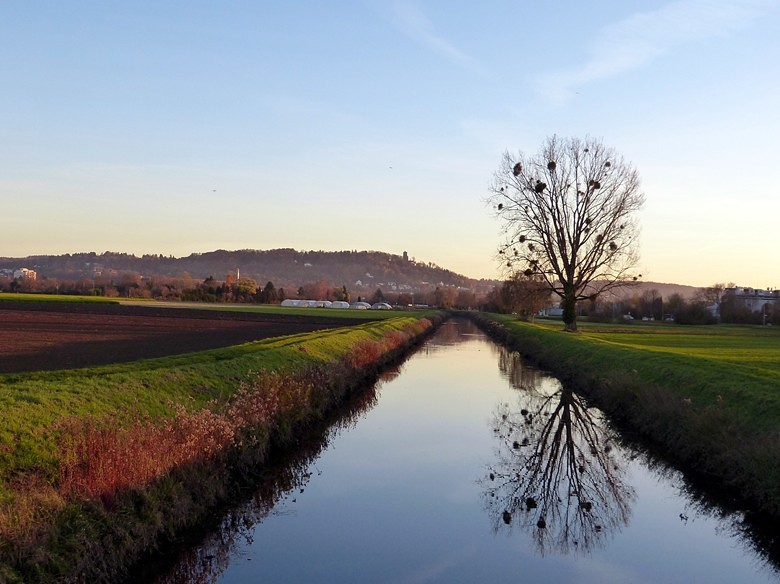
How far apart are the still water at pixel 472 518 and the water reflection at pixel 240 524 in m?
0.03

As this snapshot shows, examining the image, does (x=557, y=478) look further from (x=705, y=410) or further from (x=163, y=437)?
(x=163, y=437)

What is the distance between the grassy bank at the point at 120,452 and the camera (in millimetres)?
7277

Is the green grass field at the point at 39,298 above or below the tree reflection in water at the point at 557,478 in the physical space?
above

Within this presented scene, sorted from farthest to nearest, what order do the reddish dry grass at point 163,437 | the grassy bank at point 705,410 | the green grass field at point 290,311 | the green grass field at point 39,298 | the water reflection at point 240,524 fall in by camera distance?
the green grass field at point 290,311
the green grass field at point 39,298
the grassy bank at point 705,410
the reddish dry grass at point 163,437
the water reflection at point 240,524

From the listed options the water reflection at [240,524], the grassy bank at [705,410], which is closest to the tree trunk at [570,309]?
the grassy bank at [705,410]

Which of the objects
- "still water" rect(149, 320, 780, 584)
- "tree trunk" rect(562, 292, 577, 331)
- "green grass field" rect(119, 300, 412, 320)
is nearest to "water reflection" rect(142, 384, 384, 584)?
"still water" rect(149, 320, 780, 584)

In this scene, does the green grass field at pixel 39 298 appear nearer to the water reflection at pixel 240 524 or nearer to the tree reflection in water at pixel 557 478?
the tree reflection in water at pixel 557 478

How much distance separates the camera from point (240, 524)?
406 inches

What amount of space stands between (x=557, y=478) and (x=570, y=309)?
35.5 m

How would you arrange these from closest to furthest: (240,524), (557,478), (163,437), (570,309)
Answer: (240,524) < (163,437) < (557,478) < (570,309)

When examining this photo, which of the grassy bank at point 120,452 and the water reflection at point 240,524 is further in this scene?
the water reflection at point 240,524

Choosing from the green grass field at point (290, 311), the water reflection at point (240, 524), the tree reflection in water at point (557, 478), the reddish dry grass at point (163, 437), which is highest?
the reddish dry grass at point (163, 437)

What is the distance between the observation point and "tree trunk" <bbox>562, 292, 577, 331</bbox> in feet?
153

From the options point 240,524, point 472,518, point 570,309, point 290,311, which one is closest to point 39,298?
point 290,311
